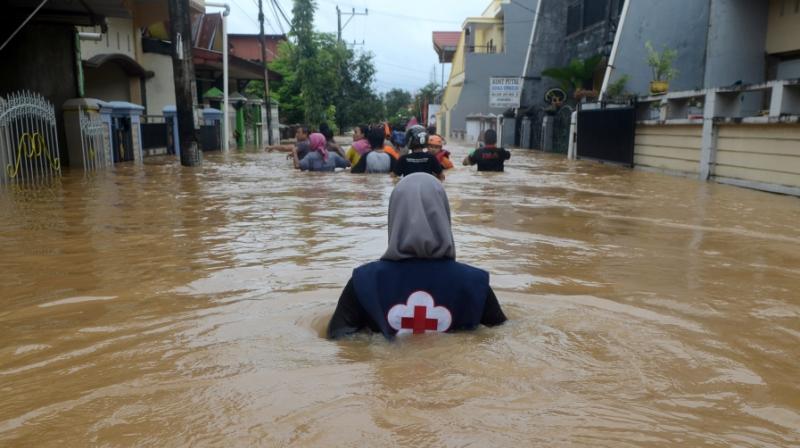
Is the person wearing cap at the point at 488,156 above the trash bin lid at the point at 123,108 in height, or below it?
below

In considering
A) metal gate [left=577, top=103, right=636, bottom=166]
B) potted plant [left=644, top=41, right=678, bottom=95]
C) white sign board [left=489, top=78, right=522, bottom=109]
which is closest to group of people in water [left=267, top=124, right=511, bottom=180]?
metal gate [left=577, top=103, right=636, bottom=166]

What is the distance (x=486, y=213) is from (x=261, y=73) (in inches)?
1013

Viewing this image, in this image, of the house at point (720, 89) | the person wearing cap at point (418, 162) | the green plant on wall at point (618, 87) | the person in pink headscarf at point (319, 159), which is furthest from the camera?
the green plant on wall at point (618, 87)

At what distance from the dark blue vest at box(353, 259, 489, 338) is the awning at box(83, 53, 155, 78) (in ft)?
66.7

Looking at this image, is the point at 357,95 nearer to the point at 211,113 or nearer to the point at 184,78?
the point at 211,113

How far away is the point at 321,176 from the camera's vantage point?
1508 centimetres

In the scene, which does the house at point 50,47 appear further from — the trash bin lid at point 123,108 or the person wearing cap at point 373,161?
the person wearing cap at point 373,161

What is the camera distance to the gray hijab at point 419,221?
354cm

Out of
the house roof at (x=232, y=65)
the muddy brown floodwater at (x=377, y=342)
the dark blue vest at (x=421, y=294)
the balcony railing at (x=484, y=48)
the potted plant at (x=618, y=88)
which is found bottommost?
the muddy brown floodwater at (x=377, y=342)

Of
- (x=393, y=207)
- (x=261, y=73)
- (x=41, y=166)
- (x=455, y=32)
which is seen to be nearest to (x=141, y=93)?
(x=261, y=73)

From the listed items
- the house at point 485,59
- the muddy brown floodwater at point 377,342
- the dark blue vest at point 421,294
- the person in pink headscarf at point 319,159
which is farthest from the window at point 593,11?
the dark blue vest at point 421,294

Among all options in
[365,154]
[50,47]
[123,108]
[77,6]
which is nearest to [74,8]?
[77,6]

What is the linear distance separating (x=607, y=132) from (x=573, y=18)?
46.1ft

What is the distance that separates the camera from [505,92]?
1409 inches
